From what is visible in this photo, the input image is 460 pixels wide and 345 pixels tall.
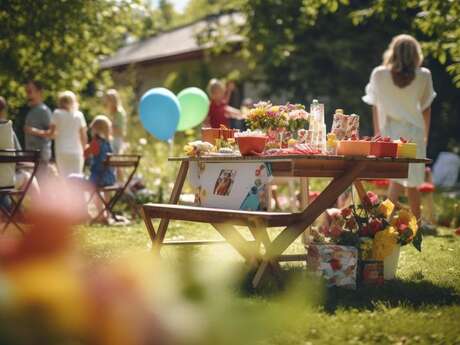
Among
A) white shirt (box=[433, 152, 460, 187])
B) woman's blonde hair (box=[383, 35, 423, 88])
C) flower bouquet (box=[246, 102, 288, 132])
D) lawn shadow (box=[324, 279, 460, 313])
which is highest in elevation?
woman's blonde hair (box=[383, 35, 423, 88])

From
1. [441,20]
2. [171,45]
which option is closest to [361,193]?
[441,20]

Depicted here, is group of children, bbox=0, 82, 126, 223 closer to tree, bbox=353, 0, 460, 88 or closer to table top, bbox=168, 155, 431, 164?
tree, bbox=353, 0, 460, 88

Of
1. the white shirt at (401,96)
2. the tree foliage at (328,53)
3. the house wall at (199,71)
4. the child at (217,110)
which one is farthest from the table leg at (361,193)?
the house wall at (199,71)

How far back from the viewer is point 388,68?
716cm

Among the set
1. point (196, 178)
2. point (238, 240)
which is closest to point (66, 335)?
point (238, 240)

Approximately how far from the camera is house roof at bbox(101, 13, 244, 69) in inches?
842

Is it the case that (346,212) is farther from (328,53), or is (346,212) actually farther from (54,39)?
(328,53)

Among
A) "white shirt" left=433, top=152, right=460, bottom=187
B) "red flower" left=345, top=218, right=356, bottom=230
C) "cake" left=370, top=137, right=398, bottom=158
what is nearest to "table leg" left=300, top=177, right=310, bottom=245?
"red flower" left=345, top=218, right=356, bottom=230

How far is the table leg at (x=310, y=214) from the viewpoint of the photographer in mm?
4457

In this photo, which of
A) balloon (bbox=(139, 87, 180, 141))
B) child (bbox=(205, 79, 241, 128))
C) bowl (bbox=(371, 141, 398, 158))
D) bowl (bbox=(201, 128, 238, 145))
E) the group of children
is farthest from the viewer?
child (bbox=(205, 79, 241, 128))

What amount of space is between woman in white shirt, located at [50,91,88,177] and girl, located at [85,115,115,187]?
43cm

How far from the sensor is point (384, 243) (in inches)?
195

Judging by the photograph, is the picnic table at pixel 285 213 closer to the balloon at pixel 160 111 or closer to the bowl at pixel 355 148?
the bowl at pixel 355 148

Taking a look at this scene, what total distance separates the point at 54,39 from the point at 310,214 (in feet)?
28.0
